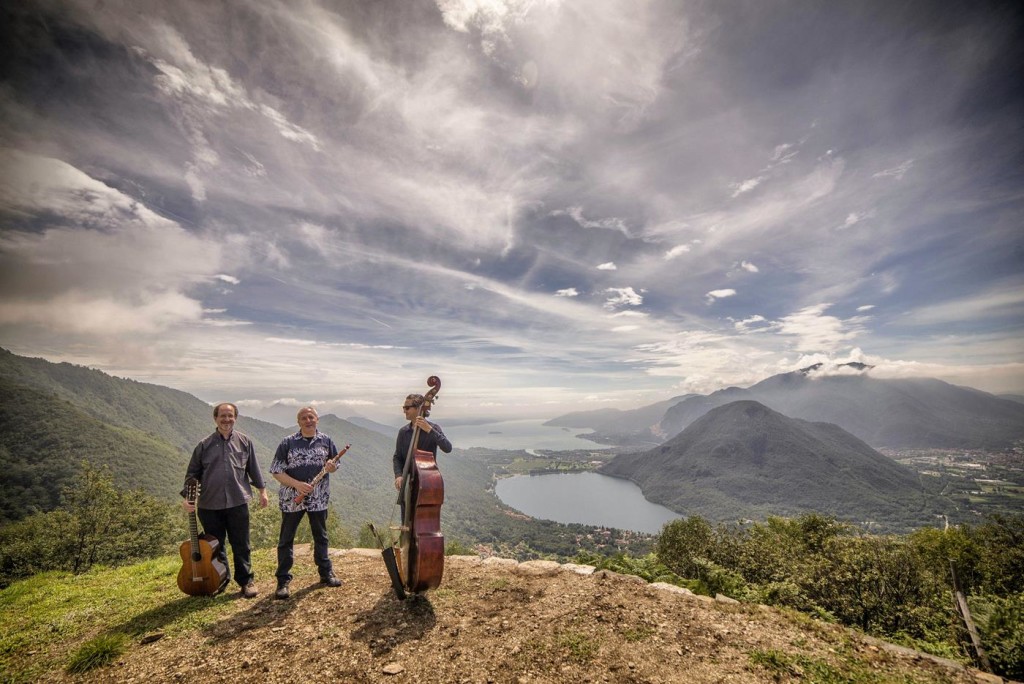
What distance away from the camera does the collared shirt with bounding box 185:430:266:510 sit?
6117mm

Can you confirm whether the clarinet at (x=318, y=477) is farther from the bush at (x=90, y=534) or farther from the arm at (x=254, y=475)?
the bush at (x=90, y=534)

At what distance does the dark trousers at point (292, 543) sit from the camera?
20.2 feet

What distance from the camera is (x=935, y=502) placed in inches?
6280

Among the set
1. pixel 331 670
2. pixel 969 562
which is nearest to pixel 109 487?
pixel 331 670

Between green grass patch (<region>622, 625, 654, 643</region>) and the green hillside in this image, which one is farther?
the green hillside

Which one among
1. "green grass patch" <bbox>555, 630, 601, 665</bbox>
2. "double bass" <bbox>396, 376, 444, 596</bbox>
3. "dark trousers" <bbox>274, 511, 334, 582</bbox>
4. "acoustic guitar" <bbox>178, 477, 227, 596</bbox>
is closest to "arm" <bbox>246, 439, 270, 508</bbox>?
"dark trousers" <bbox>274, 511, 334, 582</bbox>

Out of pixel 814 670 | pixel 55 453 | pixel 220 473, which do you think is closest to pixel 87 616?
pixel 220 473

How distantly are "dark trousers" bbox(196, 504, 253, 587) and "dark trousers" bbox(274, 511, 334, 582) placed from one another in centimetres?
52

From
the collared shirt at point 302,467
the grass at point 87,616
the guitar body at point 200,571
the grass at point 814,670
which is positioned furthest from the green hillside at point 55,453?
the grass at point 814,670

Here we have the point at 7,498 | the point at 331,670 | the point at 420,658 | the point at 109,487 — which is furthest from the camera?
the point at 7,498

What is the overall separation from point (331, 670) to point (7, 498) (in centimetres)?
12088

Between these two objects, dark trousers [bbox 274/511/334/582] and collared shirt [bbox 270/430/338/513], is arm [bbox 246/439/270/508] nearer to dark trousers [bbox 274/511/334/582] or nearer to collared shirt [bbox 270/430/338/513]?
collared shirt [bbox 270/430/338/513]

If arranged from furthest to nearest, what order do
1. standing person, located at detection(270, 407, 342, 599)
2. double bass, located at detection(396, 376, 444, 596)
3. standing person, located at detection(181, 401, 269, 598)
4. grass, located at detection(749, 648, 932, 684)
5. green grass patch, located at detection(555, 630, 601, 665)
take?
standing person, located at detection(270, 407, 342, 599) < standing person, located at detection(181, 401, 269, 598) < double bass, located at detection(396, 376, 444, 596) < green grass patch, located at detection(555, 630, 601, 665) < grass, located at detection(749, 648, 932, 684)

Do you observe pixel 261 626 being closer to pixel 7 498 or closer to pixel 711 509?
pixel 7 498
